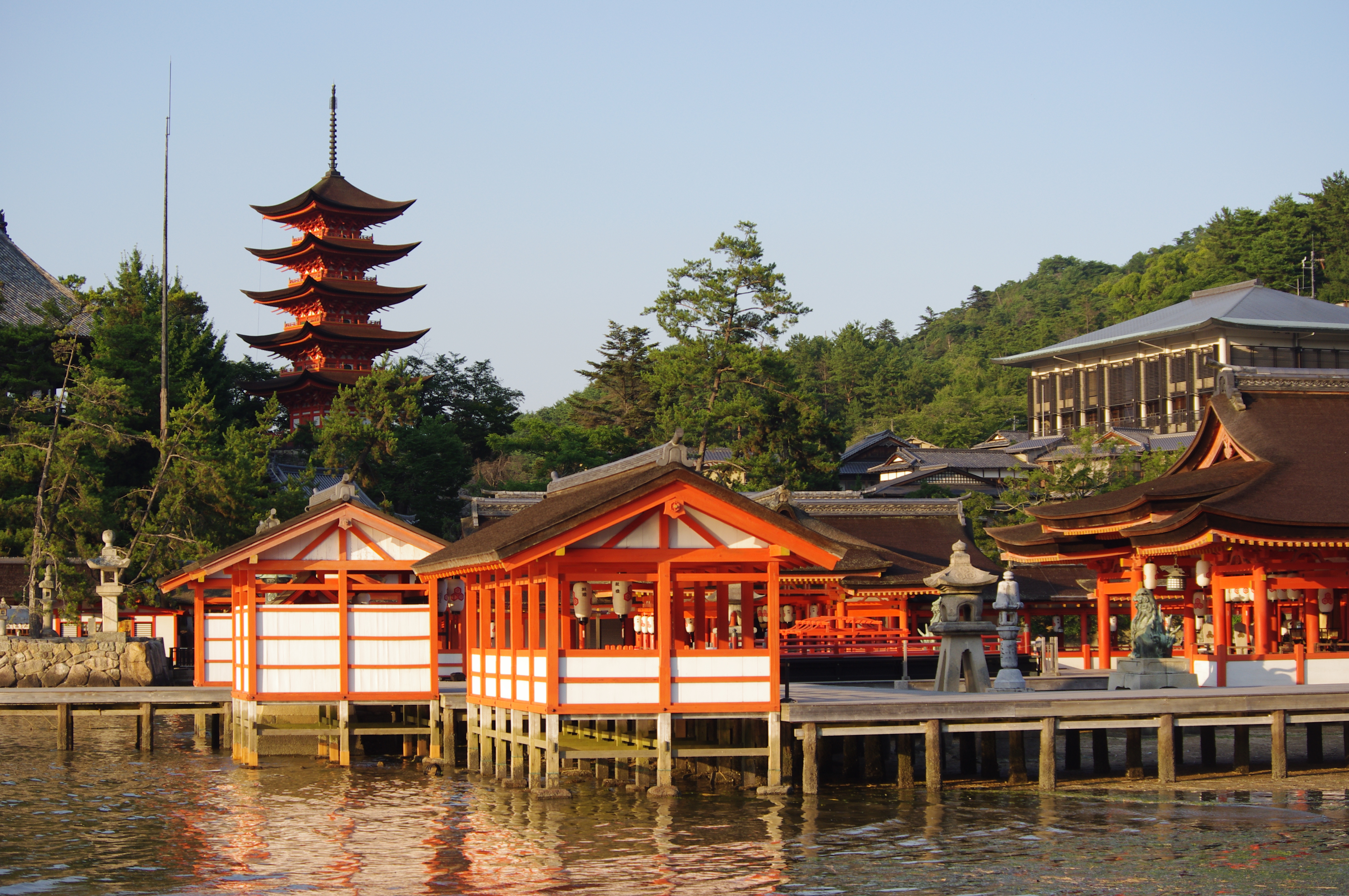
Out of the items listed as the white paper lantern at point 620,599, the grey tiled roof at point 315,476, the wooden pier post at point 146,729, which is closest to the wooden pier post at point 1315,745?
the white paper lantern at point 620,599

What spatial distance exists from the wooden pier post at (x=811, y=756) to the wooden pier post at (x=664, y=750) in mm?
1706

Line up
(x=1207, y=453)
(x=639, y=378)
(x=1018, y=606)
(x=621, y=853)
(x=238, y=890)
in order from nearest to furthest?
(x=238, y=890), (x=621, y=853), (x=1018, y=606), (x=1207, y=453), (x=639, y=378)

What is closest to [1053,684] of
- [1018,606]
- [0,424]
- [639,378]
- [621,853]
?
[1018,606]

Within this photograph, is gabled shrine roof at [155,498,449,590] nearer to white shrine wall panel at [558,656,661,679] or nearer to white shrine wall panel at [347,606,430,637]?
white shrine wall panel at [347,606,430,637]

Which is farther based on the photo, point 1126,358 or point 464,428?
point 1126,358

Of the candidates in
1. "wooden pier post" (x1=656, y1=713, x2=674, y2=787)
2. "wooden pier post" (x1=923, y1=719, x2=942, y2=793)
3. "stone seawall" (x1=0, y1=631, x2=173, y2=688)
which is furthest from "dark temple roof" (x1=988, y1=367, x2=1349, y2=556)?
"stone seawall" (x1=0, y1=631, x2=173, y2=688)

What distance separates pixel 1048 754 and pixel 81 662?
2424 centimetres

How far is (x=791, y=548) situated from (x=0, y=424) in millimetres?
33737

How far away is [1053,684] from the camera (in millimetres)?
26516

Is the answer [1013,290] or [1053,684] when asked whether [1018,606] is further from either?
[1013,290]

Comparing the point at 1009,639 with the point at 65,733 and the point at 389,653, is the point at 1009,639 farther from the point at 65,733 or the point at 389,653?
the point at 65,733

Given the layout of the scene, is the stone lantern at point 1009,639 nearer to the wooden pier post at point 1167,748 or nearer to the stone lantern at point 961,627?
the stone lantern at point 961,627

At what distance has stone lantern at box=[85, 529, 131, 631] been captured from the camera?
→ 3294 centimetres

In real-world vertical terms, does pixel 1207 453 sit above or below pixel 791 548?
above
